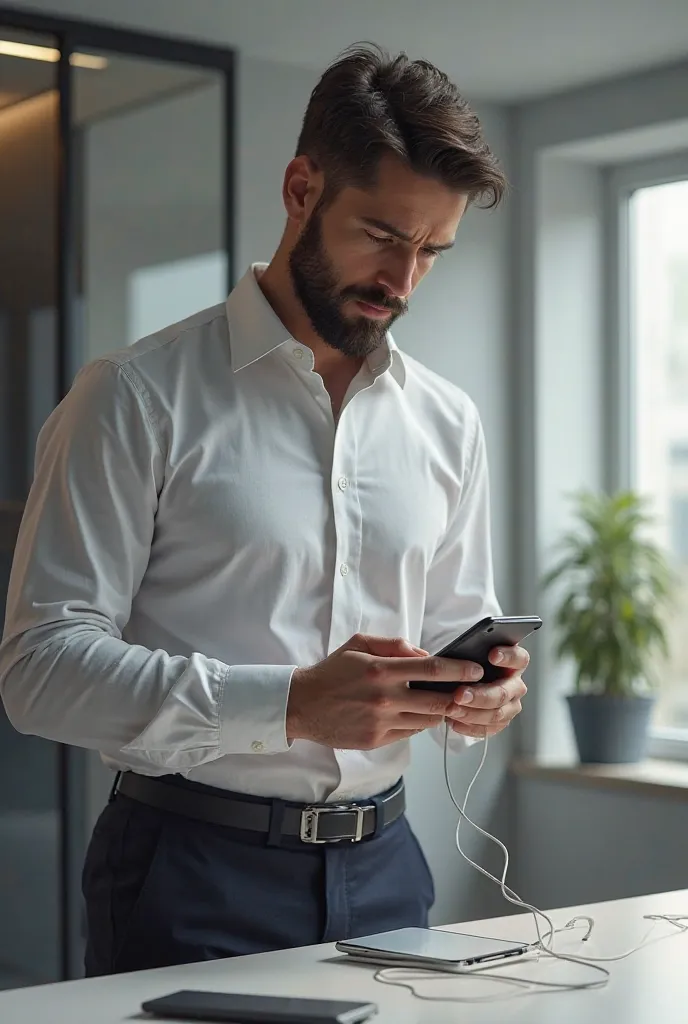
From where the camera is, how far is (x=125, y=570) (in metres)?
1.89

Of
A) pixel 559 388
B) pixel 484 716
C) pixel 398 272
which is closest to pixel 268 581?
pixel 484 716

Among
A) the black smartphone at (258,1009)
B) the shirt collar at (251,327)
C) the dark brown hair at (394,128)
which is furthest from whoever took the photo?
the shirt collar at (251,327)

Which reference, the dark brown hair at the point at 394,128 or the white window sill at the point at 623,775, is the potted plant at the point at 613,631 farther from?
the dark brown hair at the point at 394,128

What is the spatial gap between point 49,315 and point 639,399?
192 cm

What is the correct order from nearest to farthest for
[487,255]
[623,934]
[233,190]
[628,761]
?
[623,934], [233,190], [628,761], [487,255]

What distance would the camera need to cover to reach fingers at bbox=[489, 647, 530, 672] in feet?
5.67

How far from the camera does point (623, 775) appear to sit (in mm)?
3977

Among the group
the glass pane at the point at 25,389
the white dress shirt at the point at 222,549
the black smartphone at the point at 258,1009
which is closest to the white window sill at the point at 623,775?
the glass pane at the point at 25,389

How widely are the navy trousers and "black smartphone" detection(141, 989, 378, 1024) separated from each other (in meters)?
0.46

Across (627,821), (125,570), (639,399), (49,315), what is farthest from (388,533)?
(639,399)

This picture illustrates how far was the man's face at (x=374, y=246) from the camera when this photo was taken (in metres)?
2.00

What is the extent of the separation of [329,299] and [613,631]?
2.22 m

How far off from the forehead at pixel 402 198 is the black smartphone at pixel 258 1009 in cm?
105

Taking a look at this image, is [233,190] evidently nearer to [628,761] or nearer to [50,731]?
[628,761]
